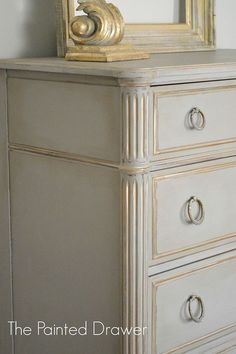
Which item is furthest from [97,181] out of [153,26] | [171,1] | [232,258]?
[171,1]

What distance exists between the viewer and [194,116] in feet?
5.06

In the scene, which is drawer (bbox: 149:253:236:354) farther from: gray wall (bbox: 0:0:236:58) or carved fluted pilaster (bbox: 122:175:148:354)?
gray wall (bbox: 0:0:236:58)

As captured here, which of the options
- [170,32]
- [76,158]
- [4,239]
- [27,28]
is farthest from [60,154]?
[170,32]

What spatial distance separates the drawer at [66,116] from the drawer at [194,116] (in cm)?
9

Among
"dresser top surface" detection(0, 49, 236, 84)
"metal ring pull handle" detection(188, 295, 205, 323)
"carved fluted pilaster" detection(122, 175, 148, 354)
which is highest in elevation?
"dresser top surface" detection(0, 49, 236, 84)

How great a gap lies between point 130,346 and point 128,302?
9cm

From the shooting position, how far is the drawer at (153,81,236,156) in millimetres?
1473

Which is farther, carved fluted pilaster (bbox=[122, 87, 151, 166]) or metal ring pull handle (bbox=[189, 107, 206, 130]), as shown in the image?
metal ring pull handle (bbox=[189, 107, 206, 130])

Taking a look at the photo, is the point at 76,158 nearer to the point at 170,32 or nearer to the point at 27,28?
the point at 27,28

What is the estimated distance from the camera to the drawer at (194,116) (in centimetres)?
147

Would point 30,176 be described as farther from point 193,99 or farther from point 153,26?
point 153,26

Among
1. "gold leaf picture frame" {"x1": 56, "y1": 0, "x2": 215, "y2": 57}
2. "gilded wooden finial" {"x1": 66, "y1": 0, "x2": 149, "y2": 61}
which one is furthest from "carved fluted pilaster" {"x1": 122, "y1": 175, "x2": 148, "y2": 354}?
"gold leaf picture frame" {"x1": 56, "y1": 0, "x2": 215, "y2": 57}

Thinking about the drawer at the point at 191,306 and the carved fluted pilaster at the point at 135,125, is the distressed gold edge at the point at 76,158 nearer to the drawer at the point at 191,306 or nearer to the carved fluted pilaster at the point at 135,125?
the carved fluted pilaster at the point at 135,125

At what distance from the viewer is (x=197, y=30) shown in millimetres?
2113
